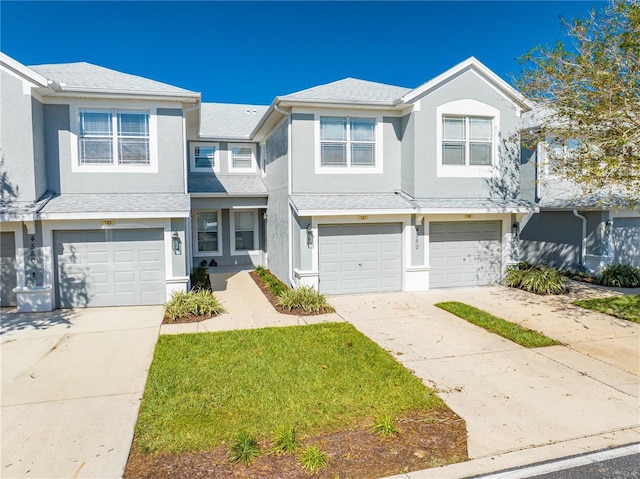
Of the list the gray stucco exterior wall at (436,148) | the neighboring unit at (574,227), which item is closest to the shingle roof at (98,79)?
the gray stucco exterior wall at (436,148)

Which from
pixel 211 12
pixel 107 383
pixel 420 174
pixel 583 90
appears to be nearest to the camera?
pixel 107 383

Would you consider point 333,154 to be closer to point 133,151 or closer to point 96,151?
point 133,151

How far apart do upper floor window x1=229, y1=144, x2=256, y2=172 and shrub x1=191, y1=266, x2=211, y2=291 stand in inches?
200

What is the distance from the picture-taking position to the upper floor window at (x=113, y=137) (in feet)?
38.6

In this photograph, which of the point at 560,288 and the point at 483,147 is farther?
the point at 483,147

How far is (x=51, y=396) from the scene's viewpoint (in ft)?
20.6

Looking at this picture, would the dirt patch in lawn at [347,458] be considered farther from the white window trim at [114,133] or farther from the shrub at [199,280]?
the white window trim at [114,133]

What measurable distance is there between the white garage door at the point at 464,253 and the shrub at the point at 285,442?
9.66 m

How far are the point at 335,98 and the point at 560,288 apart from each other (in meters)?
8.93

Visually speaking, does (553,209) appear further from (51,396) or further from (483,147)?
(51,396)

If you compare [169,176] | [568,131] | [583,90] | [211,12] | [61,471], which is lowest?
[61,471]

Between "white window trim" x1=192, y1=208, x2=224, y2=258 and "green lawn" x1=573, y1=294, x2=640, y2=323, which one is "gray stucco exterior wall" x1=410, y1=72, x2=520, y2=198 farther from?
"white window trim" x1=192, y1=208, x2=224, y2=258

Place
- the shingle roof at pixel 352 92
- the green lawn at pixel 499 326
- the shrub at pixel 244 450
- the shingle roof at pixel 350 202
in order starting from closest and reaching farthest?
the shrub at pixel 244 450
the green lawn at pixel 499 326
the shingle roof at pixel 350 202
the shingle roof at pixel 352 92

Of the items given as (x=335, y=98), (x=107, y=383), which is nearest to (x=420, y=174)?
(x=335, y=98)
